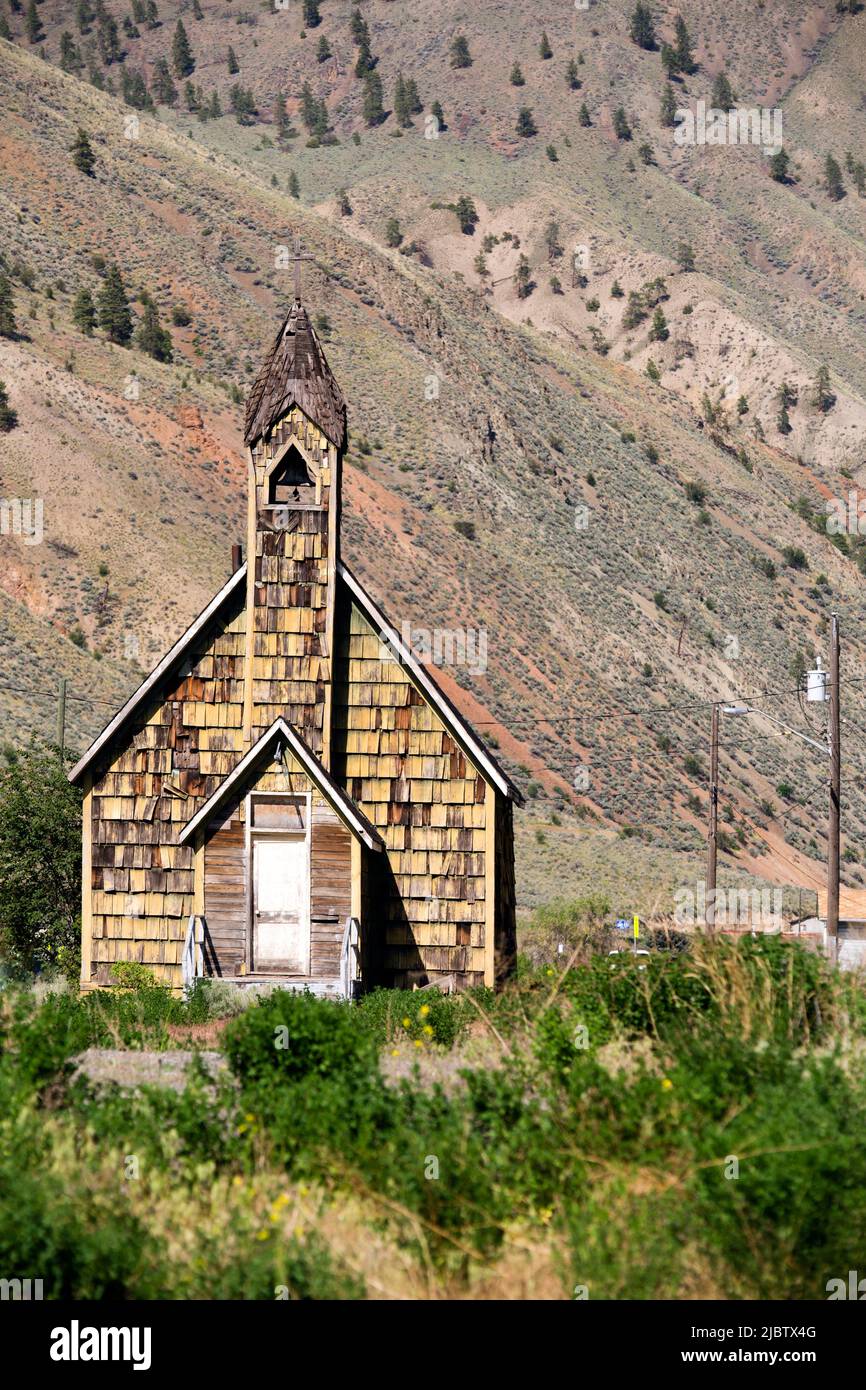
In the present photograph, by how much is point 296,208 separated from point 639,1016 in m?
103

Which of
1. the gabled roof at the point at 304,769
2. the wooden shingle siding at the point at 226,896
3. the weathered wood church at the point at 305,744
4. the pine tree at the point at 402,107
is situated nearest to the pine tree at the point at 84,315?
the weathered wood church at the point at 305,744

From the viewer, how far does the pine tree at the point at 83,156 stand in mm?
99188

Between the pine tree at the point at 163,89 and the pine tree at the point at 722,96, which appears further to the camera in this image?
the pine tree at the point at 722,96

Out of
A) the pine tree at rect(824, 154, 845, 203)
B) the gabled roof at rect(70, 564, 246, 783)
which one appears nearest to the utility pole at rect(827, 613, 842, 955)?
the gabled roof at rect(70, 564, 246, 783)

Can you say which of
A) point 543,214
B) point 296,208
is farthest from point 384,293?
point 543,214

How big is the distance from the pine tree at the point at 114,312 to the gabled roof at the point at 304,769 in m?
64.9

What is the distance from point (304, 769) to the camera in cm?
2303

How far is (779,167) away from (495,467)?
348 feet

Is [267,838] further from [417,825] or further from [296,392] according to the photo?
[296,392]

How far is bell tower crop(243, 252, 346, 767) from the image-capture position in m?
24.1

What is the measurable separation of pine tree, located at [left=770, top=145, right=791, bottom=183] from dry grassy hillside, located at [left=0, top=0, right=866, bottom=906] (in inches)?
1408

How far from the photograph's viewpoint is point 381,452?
8731 cm

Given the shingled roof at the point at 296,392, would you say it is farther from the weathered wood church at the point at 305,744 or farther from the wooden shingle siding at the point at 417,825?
the wooden shingle siding at the point at 417,825

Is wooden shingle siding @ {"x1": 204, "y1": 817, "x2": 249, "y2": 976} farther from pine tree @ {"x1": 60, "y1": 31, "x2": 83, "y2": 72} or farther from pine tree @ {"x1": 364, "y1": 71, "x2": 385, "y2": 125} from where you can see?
pine tree @ {"x1": 60, "y1": 31, "x2": 83, "y2": 72}
